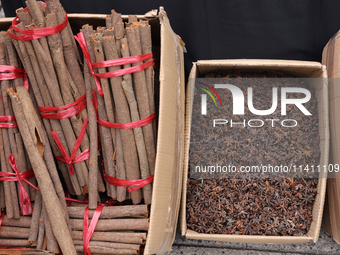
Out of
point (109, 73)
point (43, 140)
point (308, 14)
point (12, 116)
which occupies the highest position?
point (308, 14)

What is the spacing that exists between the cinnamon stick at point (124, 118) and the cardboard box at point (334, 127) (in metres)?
1.03

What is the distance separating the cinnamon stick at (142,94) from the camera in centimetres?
102

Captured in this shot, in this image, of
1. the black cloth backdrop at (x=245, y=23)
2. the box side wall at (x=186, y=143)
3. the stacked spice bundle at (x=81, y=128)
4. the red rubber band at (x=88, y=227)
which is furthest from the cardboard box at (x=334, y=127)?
the red rubber band at (x=88, y=227)

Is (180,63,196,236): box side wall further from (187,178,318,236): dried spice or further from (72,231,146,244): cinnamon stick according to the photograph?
(72,231,146,244): cinnamon stick

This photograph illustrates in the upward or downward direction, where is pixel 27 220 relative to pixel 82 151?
downward

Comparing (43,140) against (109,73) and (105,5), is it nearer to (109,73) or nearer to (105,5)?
(109,73)

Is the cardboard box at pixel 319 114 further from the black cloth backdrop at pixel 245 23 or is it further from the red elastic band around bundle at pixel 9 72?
the red elastic band around bundle at pixel 9 72

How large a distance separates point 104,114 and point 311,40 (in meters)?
1.28

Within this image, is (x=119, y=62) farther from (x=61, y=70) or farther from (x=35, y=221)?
(x=35, y=221)

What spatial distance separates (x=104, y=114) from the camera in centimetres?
112

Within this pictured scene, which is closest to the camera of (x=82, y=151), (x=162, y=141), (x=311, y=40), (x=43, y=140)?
(x=162, y=141)

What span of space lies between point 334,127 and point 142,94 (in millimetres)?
1019

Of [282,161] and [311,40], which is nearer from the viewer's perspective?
[282,161]

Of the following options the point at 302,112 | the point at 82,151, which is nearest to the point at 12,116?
the point at 82,151
